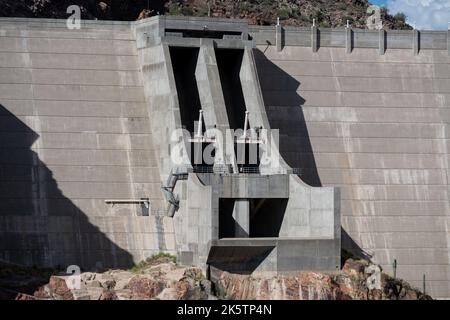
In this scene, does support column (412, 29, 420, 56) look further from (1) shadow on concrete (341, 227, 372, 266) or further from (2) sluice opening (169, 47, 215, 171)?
(2) sluice opening (169, 47, 215, 171)

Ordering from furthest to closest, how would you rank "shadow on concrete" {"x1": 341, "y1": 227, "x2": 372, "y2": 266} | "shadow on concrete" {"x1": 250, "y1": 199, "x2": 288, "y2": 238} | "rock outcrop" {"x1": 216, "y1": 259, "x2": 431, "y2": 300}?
"shadow on concrete" {"x1": 341, "y1": 227, "x2": 372, "y2": 266} < "shadow on concrete" {"x1": 250, "y1": 199, "x2": 288, "y2": 238} < "rock outcrop" {"x1": 216, "y1": 259, "x2": 431, "y2": 300}

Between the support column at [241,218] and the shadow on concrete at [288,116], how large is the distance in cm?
807

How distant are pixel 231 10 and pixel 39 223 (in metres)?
63.5

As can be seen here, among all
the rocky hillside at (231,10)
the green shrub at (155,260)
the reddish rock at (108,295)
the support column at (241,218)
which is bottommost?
the reddish rock at (108,295)

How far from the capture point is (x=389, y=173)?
85.6 meters

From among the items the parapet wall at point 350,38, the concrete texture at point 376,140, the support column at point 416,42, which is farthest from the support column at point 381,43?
the support column at point 416,42

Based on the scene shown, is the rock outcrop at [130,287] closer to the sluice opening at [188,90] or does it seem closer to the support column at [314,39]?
the sluice opening at [188,90]

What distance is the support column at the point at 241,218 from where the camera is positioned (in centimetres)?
7662

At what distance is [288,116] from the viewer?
8562cm

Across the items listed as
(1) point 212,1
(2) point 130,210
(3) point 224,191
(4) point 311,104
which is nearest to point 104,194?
(2) point 130,210

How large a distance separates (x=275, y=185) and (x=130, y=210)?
7.48 metres

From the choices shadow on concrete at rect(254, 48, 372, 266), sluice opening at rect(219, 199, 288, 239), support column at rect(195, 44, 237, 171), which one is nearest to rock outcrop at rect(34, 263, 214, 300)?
sluice opening at rect(219, 199, 288, 239)

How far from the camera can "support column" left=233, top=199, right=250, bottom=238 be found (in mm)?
76625

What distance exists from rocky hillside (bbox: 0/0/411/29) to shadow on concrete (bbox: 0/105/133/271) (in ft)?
135
